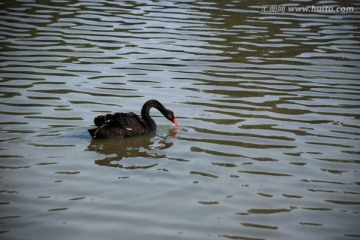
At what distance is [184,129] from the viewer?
9.44 m

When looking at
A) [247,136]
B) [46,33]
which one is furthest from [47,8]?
[247,136]

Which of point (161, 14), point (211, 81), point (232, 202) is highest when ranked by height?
point (161, 14)

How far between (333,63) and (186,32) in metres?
4.68

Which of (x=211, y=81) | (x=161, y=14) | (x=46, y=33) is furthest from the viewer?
(x=161, y=14)

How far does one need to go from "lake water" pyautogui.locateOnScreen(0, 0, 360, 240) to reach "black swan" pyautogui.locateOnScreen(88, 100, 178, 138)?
164 millimetres

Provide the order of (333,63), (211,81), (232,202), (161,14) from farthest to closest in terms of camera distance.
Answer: (161,14)
(333,63)
(211,81)
(232,202)

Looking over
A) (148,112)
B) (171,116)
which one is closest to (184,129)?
(171,116)

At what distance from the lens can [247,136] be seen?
899 cm

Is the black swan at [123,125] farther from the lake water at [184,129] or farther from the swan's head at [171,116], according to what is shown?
the lake water at [184,129]

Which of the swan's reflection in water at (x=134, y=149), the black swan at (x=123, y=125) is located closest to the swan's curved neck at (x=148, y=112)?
the black swan at (x=123, y=125)

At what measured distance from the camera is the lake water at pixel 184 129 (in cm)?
625

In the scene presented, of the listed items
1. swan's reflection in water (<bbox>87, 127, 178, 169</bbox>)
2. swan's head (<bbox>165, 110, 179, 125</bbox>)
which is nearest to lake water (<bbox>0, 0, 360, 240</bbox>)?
swan's reflection in water (<bbox>87, 127, 178, 169</bbox>)

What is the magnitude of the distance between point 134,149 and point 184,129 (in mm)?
1114

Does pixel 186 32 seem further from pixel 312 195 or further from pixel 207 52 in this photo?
pixel 312 195
